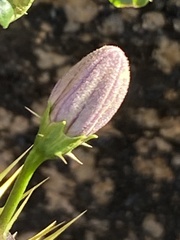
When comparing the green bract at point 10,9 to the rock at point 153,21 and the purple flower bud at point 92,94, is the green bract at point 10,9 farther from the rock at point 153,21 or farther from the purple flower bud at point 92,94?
the rock at point 153,21

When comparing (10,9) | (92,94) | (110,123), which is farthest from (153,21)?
(10,9)

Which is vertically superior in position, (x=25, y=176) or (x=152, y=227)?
(x=25, y=176)

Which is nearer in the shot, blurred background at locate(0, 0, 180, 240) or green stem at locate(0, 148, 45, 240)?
green stem at locate(0, 148, 45, 240)

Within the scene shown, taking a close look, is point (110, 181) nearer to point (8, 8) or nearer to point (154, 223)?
point (154, 223)

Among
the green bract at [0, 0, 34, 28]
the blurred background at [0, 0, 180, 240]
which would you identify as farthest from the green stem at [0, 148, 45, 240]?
the blurred background at [0, 0, 180, 240]

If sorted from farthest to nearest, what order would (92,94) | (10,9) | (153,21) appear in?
(153,21) < (92,94) < (10,9)

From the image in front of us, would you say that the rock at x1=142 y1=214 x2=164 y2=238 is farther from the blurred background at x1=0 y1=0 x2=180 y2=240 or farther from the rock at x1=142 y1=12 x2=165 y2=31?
the rock at x1=142 y1=12 x2=165 y2=31

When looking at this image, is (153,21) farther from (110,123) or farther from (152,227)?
(152,227)

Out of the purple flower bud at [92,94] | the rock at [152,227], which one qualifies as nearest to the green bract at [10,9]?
the purple flower bud at [92,94]
